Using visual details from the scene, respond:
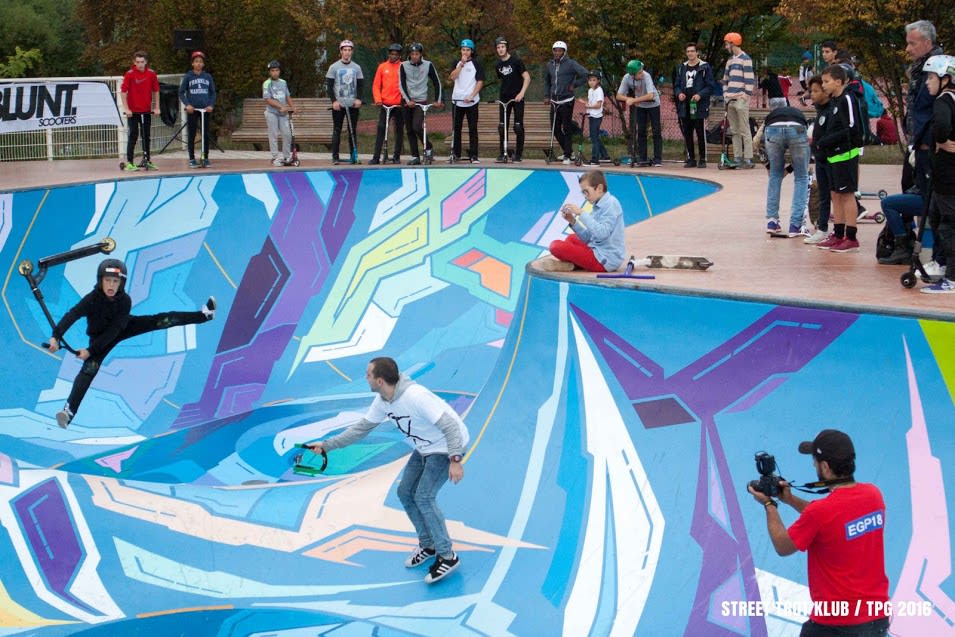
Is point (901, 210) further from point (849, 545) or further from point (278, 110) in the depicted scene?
point (278, 110)

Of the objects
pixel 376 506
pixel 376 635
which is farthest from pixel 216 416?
pixel 376 635

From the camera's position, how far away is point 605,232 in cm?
884

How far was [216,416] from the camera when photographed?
13211mm

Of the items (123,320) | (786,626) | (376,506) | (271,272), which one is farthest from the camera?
(271,272)

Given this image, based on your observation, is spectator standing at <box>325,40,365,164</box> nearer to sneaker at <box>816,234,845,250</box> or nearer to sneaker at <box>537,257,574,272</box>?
sneaker at <box>537,257,574,272</box>

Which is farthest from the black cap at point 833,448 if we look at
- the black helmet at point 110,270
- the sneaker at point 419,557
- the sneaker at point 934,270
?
the black helmet at point 110,270

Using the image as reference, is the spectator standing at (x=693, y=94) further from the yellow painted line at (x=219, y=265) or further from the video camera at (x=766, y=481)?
the video camera at (x=766, y=481)

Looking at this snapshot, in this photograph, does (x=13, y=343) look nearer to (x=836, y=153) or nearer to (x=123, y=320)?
(x=123, y=320)

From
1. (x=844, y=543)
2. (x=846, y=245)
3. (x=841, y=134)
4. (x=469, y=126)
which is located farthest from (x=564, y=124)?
(x=844, y=543)

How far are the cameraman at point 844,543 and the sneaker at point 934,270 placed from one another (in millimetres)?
3792

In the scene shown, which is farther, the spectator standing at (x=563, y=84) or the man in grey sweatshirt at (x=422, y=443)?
the spectator standing at (x=563, y=84)

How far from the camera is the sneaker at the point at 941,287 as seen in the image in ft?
24.9

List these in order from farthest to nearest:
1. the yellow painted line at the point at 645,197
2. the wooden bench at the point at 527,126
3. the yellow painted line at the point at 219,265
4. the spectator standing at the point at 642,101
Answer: the wooden bench at the point at 527,126
the spectator standing at the point at 642,101
the yellow painted line at the point at 645,197
the yellow painted line at the point at 219,265

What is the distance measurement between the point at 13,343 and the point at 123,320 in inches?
136
